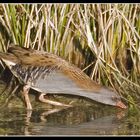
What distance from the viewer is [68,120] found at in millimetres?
6281

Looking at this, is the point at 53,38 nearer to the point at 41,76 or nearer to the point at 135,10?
the point at 41,76

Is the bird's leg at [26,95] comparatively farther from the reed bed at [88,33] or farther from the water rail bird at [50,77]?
the reed bed at [88,33]

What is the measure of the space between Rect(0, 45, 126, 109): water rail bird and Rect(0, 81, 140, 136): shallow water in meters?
0.13

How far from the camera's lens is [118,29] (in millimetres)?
7328

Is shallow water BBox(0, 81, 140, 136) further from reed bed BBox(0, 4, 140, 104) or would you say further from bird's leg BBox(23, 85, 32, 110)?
reed bed BBox(0, 4, 140, 104)

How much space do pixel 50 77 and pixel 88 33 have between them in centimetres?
84

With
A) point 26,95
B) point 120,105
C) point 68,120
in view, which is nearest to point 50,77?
point 26,95

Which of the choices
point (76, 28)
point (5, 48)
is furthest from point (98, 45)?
point (5, 48)

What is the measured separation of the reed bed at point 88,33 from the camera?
23.1ft

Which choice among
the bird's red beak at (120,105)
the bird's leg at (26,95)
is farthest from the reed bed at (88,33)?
the bird's leg at (26,95)

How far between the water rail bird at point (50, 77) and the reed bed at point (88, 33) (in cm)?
28

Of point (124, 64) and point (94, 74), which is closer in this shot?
point (94, 74)

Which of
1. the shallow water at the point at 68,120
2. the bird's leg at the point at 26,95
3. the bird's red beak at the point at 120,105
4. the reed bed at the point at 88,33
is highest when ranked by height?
the reed bed at the point at 88,33

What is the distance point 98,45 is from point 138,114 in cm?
121
